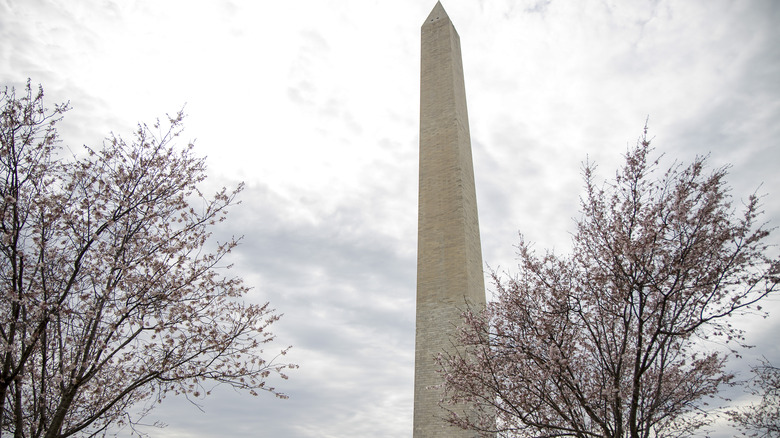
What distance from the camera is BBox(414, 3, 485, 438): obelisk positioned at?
13766mm

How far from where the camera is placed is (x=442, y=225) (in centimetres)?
1509

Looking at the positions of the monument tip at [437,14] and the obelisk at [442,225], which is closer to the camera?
the obelisk at [442,225]

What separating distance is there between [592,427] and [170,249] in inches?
322

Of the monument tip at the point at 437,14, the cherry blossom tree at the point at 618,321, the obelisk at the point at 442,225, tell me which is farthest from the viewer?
the monument tip at the point at 437,14

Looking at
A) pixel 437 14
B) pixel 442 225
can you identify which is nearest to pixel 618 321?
pixel 442 225

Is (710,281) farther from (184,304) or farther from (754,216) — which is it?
(184,304)

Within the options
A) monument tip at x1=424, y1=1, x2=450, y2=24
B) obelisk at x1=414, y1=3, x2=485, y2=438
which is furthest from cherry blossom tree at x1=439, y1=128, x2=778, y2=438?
monument tip at x1=424, y1=1, x2=450, y2=24

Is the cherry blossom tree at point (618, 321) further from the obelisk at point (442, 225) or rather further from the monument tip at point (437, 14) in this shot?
the monument tip at point (437, 14)

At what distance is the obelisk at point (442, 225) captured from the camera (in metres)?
13.8

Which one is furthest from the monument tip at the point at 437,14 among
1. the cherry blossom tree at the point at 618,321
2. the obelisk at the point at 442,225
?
the cherry blossom tree at the point at 618,321

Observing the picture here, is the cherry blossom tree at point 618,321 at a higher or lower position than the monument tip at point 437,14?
lower

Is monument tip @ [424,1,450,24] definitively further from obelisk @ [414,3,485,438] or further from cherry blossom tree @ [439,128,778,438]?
cherry blossom tree @ [439,128,778,438]

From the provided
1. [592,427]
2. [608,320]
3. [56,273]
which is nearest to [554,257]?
[608,320]

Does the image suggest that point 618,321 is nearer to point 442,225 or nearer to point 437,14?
point 442,225
